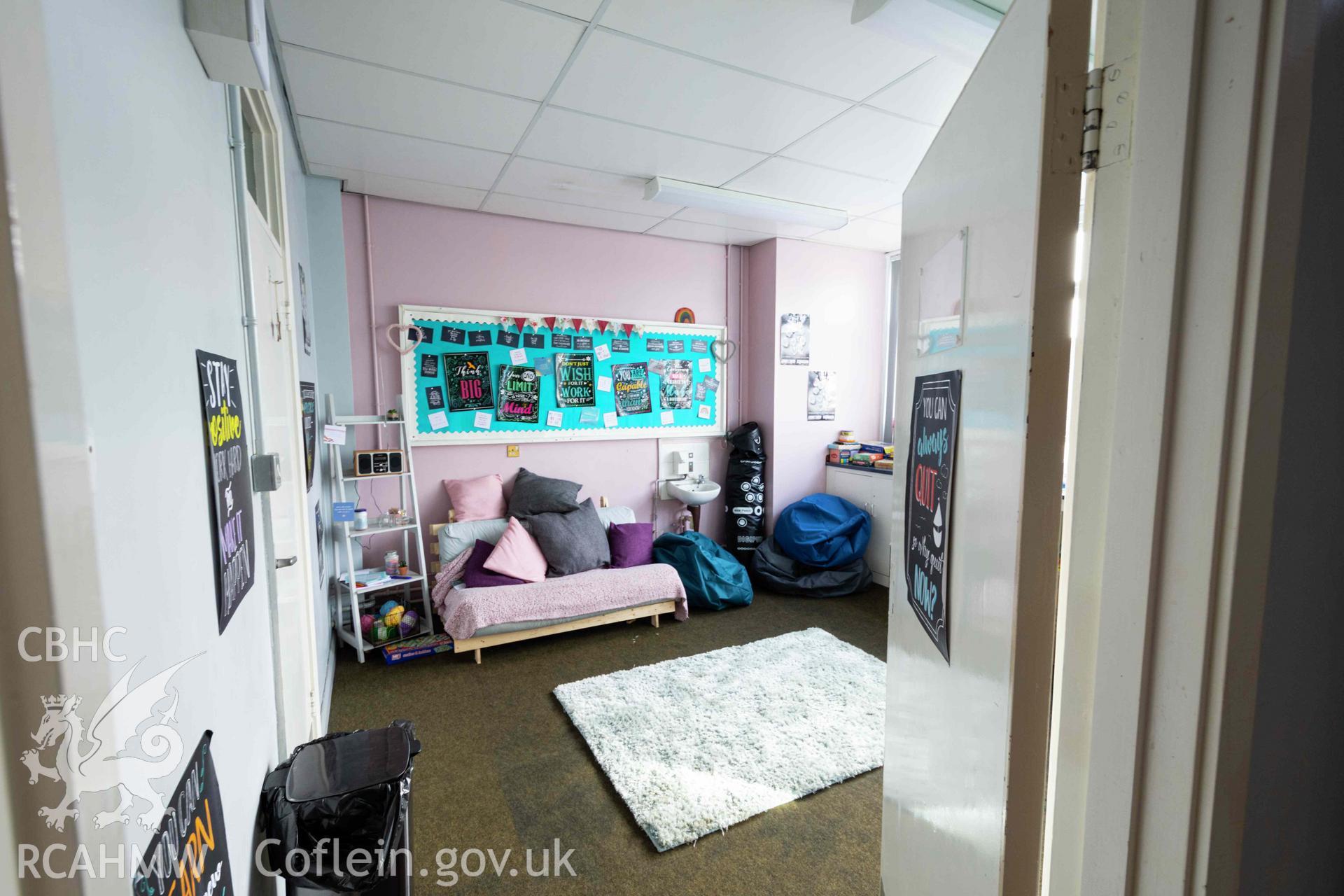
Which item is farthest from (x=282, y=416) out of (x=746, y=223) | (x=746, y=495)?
(x=746, y=495)

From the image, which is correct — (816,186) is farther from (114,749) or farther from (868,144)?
(114,749)

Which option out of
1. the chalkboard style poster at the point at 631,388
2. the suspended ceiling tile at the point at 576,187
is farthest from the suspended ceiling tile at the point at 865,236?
the chalkboard style poster at the point at 631,388

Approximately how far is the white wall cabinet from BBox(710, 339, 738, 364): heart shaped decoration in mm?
1321

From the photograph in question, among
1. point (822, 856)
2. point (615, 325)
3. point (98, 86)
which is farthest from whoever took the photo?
point (615, 325)

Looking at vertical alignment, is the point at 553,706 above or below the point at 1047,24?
below

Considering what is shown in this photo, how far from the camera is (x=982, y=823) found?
72cm

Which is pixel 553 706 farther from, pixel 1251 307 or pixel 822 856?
pixel 1251 307

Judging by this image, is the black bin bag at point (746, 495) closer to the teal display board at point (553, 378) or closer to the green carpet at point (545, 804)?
the teal display board at point (553, 378)

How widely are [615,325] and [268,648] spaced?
3.27m

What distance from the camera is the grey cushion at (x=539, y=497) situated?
12.6 ft

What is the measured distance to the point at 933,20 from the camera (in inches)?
67.7

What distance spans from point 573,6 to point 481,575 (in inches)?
111

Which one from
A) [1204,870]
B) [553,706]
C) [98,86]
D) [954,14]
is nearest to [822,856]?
[553,706]

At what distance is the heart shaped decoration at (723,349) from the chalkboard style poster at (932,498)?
367 cm
